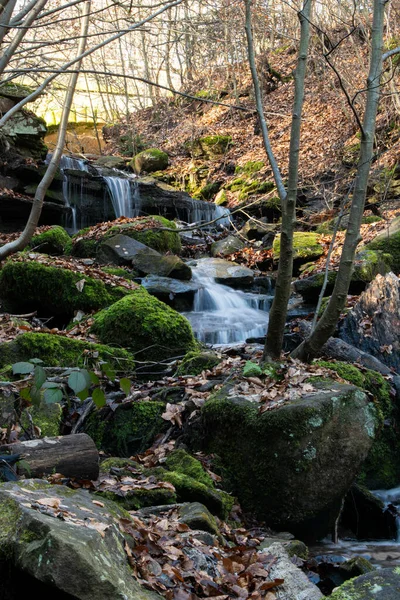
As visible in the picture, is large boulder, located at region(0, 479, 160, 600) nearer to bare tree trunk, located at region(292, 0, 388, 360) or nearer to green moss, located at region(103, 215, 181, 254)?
bare tree trunk, located at region(292, 0, 388, 360)

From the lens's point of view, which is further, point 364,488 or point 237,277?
point 237,277

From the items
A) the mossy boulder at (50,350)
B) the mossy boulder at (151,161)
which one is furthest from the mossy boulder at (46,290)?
the mossy boulder at (151,161)

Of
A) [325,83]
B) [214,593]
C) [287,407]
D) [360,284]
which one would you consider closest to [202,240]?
[360,284]

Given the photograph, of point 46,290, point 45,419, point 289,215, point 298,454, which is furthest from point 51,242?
point 298,454

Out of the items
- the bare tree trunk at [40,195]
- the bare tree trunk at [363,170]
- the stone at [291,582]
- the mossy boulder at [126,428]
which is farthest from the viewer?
the bare tree trunk at [40,195]

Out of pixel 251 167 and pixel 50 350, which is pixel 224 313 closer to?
pixel 50 350

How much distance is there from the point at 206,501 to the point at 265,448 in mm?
735

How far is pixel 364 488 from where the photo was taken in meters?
5.62

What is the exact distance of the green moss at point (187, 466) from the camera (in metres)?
4.61

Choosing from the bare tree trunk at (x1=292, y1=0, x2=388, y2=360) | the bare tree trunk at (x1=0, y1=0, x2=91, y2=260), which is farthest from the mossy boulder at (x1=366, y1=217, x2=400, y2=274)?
the bare tree trunk at (x1=0, y1=0, x2=91, y2=260)

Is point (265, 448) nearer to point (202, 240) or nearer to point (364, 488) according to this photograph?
point (364, 488)

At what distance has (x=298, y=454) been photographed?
461 cm

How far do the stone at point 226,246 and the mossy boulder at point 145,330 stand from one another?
28.2 feet

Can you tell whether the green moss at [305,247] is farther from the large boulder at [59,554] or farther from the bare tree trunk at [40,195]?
the large boulder at [59,554]
